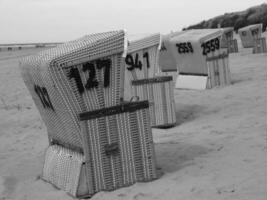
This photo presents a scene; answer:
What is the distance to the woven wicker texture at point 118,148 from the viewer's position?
15.7ft

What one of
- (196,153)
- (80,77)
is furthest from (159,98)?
(80,77)

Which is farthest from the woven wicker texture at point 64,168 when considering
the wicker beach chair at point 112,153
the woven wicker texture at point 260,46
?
the woven wicker texture at point 260,46

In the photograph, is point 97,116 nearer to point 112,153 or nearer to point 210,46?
point 112,153

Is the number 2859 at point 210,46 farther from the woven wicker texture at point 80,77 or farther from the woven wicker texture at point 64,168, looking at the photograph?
the woven wicker texture at point 80,77

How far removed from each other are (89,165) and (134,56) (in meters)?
4.13

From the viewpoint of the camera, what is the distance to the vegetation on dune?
142ft

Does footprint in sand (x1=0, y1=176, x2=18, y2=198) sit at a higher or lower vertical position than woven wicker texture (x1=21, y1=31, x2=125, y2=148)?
lower

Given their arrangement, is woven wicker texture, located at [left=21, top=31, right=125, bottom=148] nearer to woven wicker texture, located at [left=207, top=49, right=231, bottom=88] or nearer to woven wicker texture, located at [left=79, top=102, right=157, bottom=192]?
woven wicker texture, located at [left=79, top=102, right=157, bottom=192]

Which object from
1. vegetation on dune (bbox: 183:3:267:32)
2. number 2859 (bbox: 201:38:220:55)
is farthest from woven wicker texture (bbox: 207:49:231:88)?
vegetation on dune (bbox: 183:3:267:32)

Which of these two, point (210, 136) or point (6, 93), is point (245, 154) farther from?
point (6, 93)

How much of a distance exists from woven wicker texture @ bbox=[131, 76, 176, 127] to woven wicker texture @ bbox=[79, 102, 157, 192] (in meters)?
2.60

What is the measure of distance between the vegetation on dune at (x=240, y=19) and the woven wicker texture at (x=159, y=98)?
110 feet

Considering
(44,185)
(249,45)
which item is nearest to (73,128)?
(44,185)

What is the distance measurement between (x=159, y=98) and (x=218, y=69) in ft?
11.6
